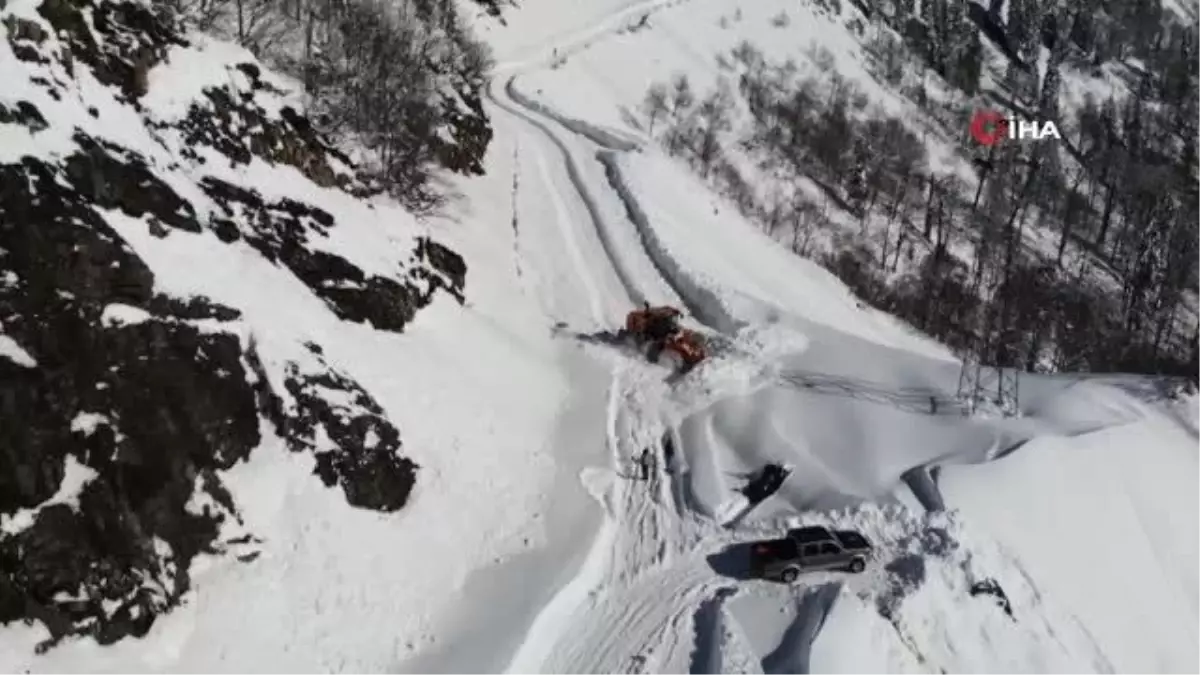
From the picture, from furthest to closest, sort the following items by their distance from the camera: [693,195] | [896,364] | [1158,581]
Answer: [693,195] → [896,364] → [1158,581]

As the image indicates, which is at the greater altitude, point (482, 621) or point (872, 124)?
point (872, 124)

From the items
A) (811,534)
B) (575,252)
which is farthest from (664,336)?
(811,534)

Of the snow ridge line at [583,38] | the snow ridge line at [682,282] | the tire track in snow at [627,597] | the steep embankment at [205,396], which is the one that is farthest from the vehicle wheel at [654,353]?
the snow ridge line at [583,38]

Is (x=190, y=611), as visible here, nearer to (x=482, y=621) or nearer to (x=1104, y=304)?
(x=482, y=621)

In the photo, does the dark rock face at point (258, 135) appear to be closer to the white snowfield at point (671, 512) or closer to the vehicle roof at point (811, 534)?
the white snowfield at point (671, 512)

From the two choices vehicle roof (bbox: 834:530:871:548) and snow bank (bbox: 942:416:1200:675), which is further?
snow bank (bbox: 942:416:1200:675)

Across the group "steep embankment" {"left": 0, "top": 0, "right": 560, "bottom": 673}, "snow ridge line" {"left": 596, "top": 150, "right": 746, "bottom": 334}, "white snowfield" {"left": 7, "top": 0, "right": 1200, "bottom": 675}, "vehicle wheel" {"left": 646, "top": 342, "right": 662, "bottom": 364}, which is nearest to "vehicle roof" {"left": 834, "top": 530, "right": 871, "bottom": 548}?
"white snowfield" {"left": 7, "top": 0, "right": 1200, "bottom": 675}

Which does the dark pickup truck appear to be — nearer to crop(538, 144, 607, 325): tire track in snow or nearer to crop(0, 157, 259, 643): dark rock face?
crop(0, 157, 259, 643): dark rock face

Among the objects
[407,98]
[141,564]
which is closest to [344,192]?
[407,98]
